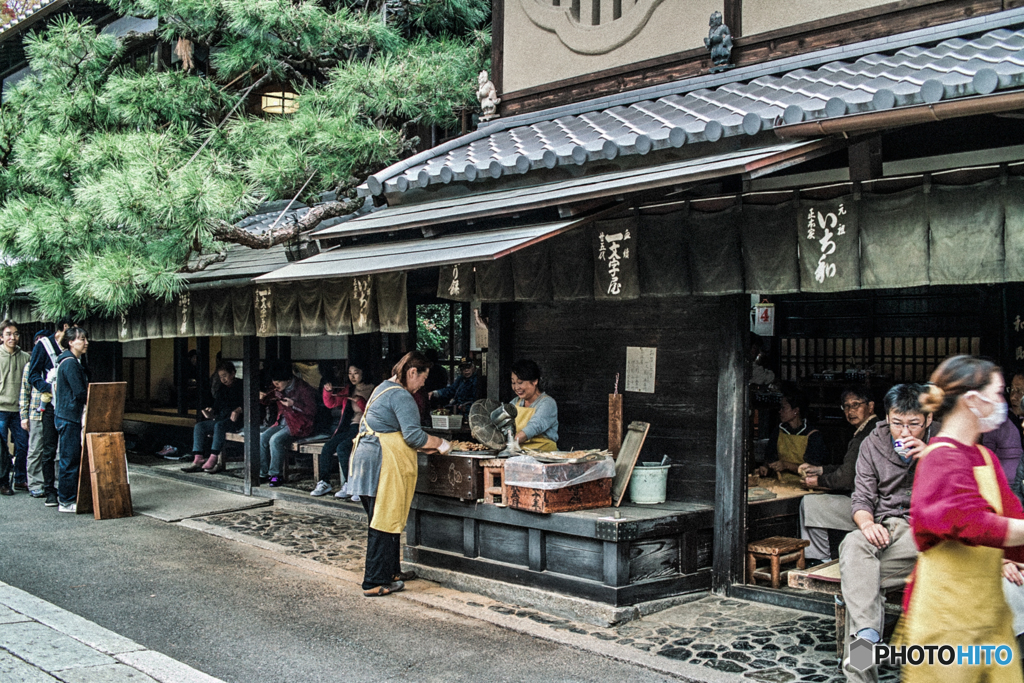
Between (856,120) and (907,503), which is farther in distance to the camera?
(907,503)

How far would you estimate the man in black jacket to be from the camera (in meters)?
12.7

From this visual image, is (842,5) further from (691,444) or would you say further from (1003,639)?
(1003,639)

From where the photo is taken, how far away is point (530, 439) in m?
8.62

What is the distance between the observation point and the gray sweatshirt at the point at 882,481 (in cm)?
640

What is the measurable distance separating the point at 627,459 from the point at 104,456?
743cm

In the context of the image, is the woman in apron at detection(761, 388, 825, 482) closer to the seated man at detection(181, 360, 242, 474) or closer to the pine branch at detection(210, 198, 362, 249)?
the pine branch at detection(210, 198, 362, 249)

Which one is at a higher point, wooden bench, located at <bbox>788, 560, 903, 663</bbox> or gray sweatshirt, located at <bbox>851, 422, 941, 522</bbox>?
gray sweatshirt, located at <bbox>851, 422, 941, 522</bbox>

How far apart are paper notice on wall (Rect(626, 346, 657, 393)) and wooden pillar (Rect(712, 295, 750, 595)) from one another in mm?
866

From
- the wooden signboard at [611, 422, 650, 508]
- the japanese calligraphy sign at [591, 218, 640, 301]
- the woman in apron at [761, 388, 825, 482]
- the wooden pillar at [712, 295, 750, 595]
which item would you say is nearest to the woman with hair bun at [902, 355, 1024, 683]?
the wooden pillar at [712, 295, 750, 595]

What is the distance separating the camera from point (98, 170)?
38.3 feet

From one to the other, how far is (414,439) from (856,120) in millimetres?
4561

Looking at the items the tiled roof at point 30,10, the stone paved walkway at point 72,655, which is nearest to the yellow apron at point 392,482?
the stone paved walkway at point 72,655

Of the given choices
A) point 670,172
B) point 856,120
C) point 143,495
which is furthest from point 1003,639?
point 143,495

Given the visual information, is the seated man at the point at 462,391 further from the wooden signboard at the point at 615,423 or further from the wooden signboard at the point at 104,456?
the wooden signboard at the point at 615,423
